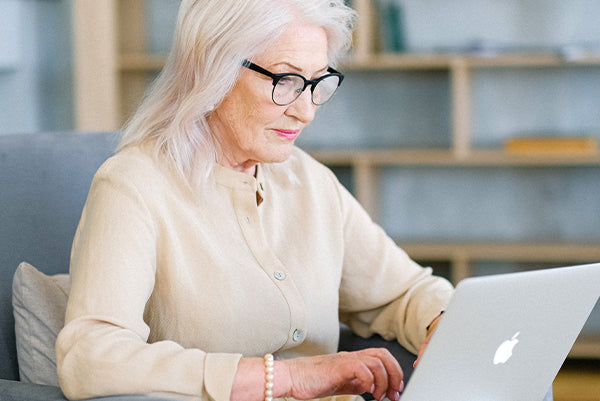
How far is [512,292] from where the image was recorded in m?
1.00

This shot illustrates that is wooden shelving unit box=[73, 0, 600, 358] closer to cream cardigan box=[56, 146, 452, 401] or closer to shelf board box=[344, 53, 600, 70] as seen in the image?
shelf board box=[344, 53, 600, 70]

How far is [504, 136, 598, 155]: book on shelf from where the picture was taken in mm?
3096

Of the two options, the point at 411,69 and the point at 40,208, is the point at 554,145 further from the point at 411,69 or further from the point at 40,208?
the point at 40,208

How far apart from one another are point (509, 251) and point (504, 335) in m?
2.21

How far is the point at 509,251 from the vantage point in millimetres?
3186

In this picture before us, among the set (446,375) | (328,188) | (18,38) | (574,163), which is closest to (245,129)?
(328,188)

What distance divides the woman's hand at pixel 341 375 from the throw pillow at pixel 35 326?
17.3 inches

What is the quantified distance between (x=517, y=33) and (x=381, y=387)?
7.92 feet

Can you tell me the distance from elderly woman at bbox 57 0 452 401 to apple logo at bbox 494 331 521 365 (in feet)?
0.67

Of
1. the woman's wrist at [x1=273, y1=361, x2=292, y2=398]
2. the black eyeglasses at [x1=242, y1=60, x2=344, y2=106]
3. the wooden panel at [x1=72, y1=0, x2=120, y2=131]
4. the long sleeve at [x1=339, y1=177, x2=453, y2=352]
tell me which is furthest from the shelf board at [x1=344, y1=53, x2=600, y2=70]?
the woman's wrist at [x1=273, y1=361, x2=292, y2=398]

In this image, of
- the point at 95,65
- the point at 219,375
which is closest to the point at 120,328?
the point at 219,375

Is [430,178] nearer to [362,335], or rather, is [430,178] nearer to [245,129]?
[362,335]

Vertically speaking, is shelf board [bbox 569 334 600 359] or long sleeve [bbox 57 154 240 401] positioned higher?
long sleeve [bbox 57 154 240 401]

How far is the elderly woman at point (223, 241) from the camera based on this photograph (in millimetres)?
1151
